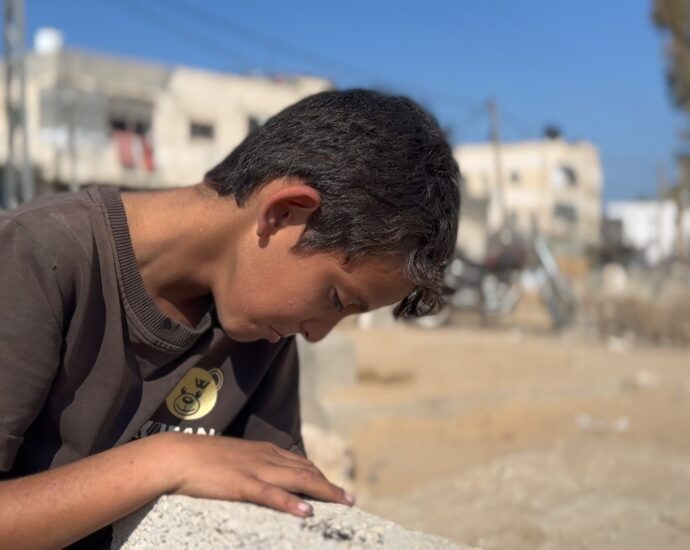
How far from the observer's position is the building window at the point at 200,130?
78.5 feet

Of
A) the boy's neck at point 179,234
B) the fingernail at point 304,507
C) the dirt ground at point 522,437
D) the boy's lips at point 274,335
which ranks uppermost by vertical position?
the boy's neck at point 179,234

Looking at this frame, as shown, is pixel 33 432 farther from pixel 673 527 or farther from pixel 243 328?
pixel 673 527

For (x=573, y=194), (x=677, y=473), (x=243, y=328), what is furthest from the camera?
(x=573, y=194)

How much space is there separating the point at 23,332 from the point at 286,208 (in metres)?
0.45

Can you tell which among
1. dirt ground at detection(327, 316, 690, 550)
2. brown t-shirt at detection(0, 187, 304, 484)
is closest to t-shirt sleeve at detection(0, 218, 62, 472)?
brown t-shirt at detection(0, 187, 304, 484)

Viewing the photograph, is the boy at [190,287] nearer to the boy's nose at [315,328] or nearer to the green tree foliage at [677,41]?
the boy's nose at [315,328]

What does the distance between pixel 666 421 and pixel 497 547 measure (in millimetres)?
4616

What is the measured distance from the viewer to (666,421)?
6.81m

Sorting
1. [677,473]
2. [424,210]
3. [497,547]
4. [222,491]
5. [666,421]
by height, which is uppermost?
[424,210]

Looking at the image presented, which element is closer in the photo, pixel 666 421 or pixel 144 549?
pixel 144 549

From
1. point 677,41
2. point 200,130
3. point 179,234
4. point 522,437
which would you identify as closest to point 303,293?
point 179,234

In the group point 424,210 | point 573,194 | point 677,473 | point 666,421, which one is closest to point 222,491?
point 424,210

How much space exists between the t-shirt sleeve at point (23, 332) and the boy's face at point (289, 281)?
0.32 m

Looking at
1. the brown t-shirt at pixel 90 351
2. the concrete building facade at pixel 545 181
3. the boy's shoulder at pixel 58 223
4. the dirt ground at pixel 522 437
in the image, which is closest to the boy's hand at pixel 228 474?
the brown t-shirt at pixel 90 351
